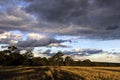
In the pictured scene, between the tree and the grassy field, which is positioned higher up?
the tree

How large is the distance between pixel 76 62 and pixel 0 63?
39.5 meters

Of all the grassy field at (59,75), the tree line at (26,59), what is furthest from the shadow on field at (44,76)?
the tree line at (26,59)

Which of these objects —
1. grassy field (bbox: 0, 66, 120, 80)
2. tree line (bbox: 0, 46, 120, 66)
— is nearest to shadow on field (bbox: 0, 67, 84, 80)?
grassy field (bbox: 0, 66, 120, 80)

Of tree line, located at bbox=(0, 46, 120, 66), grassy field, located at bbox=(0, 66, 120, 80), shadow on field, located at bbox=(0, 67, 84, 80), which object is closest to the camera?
shadow on field, located at bbox=(0, 67, 84, 80)

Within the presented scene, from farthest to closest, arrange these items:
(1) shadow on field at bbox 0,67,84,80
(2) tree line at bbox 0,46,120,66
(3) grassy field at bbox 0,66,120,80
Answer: (2) tree line at bbox 0,46,120,66 → (3) grassy field at bbox 0,66,120,80 → (1) shadow on field at bbox 0,67,84,80

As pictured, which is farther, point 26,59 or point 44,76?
point 26,59

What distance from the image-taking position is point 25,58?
128625 mm

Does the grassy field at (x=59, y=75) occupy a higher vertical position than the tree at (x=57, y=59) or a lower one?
Answer: lower

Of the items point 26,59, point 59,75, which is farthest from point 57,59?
point 59,75

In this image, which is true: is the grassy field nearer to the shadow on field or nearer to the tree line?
the shadow on field

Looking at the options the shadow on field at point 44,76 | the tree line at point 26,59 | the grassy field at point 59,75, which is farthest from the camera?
the tree line at point 26,59

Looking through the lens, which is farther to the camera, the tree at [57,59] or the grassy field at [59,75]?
the tree at [57,59]

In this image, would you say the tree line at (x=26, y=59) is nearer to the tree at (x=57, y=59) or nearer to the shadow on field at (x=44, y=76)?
the tree at (x=57, y=59)

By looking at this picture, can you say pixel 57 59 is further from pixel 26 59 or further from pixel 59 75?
pixel 59 75
